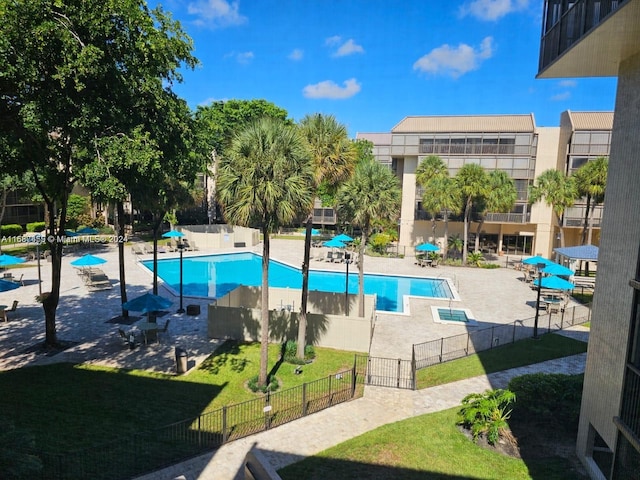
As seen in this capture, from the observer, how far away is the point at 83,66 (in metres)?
9.92

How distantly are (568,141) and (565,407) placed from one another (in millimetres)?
36776

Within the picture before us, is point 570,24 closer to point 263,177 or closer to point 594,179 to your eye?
point 263,177

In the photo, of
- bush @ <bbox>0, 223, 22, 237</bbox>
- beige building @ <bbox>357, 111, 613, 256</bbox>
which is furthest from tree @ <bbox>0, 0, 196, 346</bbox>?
bush @ <bbox>0, 223, 22, 237</bbox>

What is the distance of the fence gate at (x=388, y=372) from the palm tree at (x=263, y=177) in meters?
6.39

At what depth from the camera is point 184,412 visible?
11703 millimetres

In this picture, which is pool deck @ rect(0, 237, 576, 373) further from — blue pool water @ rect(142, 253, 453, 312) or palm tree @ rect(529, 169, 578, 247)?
palm tree @ rect(529, 169, 578, 247)

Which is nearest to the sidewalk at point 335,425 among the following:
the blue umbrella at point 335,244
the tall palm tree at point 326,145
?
the tall palm tree at point 326,145

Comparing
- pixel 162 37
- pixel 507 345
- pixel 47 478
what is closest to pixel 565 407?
pixel 507 345

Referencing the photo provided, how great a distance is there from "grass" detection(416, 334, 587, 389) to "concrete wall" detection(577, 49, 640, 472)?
5.38m

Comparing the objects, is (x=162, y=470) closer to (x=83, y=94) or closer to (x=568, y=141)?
(x=83, y=94)

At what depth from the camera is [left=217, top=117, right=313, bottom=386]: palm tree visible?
39.5ft

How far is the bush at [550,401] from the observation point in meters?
11.3

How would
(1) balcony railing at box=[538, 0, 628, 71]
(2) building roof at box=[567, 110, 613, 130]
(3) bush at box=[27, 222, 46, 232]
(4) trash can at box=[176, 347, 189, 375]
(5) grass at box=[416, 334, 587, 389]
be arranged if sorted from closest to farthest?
(1) balcony railing at box=[538, 0, 628, 71] < (4) trash can at box=[176, 347, 189, 375] < (5) grass at box=[416, 334, 587, 389] < (2) building roof at box=[567, 110, 613, 130] < (3) bush at box=[27, 222, 46, 232]

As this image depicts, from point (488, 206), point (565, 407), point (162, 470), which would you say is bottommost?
point (162, 470)
